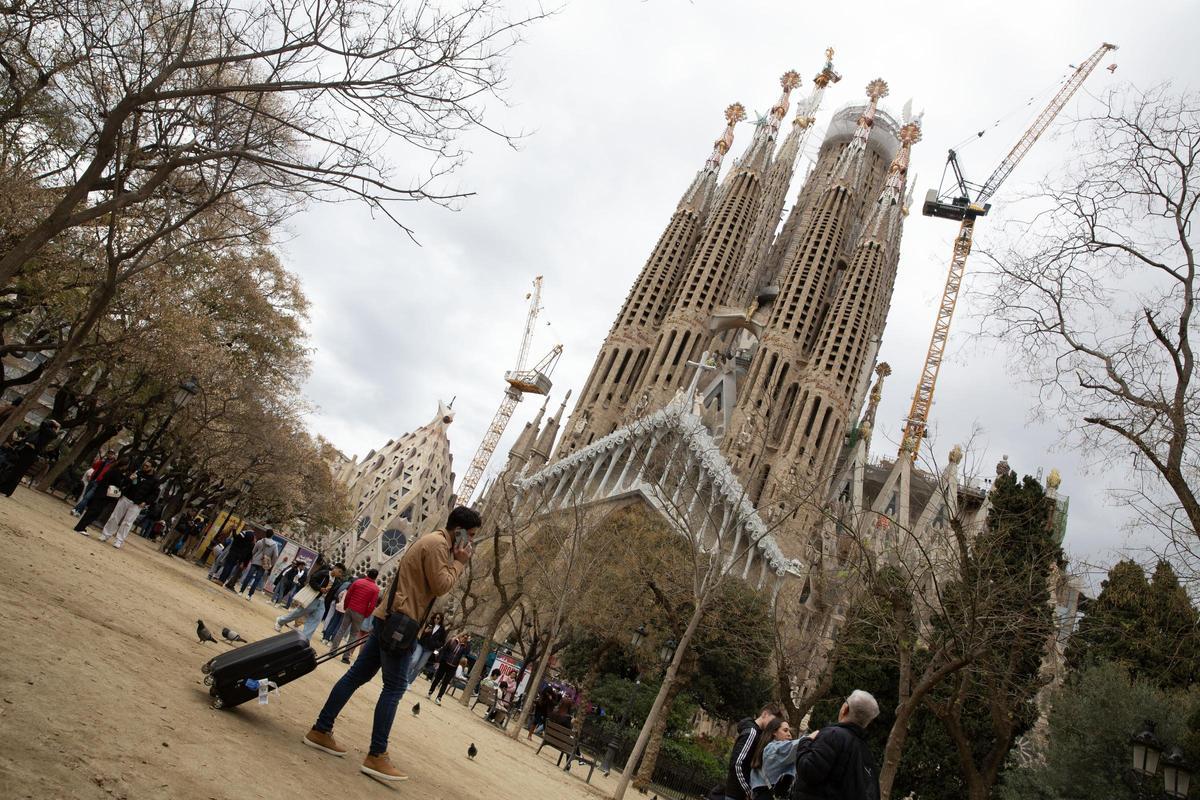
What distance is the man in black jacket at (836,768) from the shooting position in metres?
3.89

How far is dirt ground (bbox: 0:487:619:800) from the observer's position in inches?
130

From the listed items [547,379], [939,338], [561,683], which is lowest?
[561,683]

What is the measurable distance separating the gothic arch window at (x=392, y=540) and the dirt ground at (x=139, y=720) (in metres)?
53.6

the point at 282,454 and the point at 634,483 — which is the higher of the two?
the point at 634,483

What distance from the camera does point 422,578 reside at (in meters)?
4.82

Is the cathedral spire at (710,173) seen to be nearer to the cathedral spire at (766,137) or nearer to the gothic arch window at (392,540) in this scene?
the cathedral spire at (766,137)

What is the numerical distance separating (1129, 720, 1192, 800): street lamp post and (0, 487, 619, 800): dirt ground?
288 inches

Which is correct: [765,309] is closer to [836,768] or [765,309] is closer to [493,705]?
[493,705]

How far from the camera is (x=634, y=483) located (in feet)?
113

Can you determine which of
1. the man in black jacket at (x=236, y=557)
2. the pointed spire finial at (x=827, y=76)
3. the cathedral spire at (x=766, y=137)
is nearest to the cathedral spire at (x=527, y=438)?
the cathedral spire at (x=766, y=137)

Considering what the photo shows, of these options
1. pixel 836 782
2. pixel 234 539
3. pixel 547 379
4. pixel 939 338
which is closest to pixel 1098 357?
pixel 836 782

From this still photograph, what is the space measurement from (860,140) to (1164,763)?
60482mm

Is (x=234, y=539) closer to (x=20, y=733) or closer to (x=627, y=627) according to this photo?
(x=627, y=627)

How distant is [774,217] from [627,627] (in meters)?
51.3
